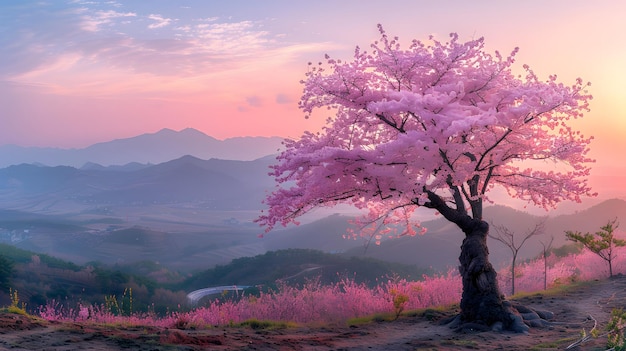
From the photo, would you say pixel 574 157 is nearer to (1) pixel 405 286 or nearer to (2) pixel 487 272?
(2) pixel 487 272

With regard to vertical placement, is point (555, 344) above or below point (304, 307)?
below

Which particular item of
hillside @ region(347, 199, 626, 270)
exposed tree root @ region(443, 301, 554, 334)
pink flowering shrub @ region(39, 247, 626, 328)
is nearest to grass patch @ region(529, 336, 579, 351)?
exposed tree root @ region(443, 301, 554, 334)

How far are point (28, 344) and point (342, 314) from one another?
419 inches

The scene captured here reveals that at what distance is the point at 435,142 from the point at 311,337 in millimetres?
6043

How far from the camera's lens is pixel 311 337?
1447 cm

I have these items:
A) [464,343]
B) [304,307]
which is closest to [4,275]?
[304,307]

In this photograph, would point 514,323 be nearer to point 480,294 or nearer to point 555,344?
point 480,294

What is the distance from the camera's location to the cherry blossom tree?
14.1 meters

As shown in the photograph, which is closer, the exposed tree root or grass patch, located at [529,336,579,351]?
grass patch, located at [529,336,579,351]

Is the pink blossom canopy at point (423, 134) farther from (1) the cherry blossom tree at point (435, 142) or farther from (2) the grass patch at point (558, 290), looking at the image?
(2) the grass patch at point (558, 290)

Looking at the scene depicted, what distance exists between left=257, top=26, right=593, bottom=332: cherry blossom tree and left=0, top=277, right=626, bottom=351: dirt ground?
1.53 m

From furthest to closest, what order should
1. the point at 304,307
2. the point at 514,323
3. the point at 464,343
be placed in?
the point at 304,307
the point at 514,323
the point at 464,343

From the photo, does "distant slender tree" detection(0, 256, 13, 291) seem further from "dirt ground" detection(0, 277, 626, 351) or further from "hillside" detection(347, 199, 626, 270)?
"hillside" detection(347, 199, 626, 270)

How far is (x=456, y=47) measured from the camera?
1566 centimetres
